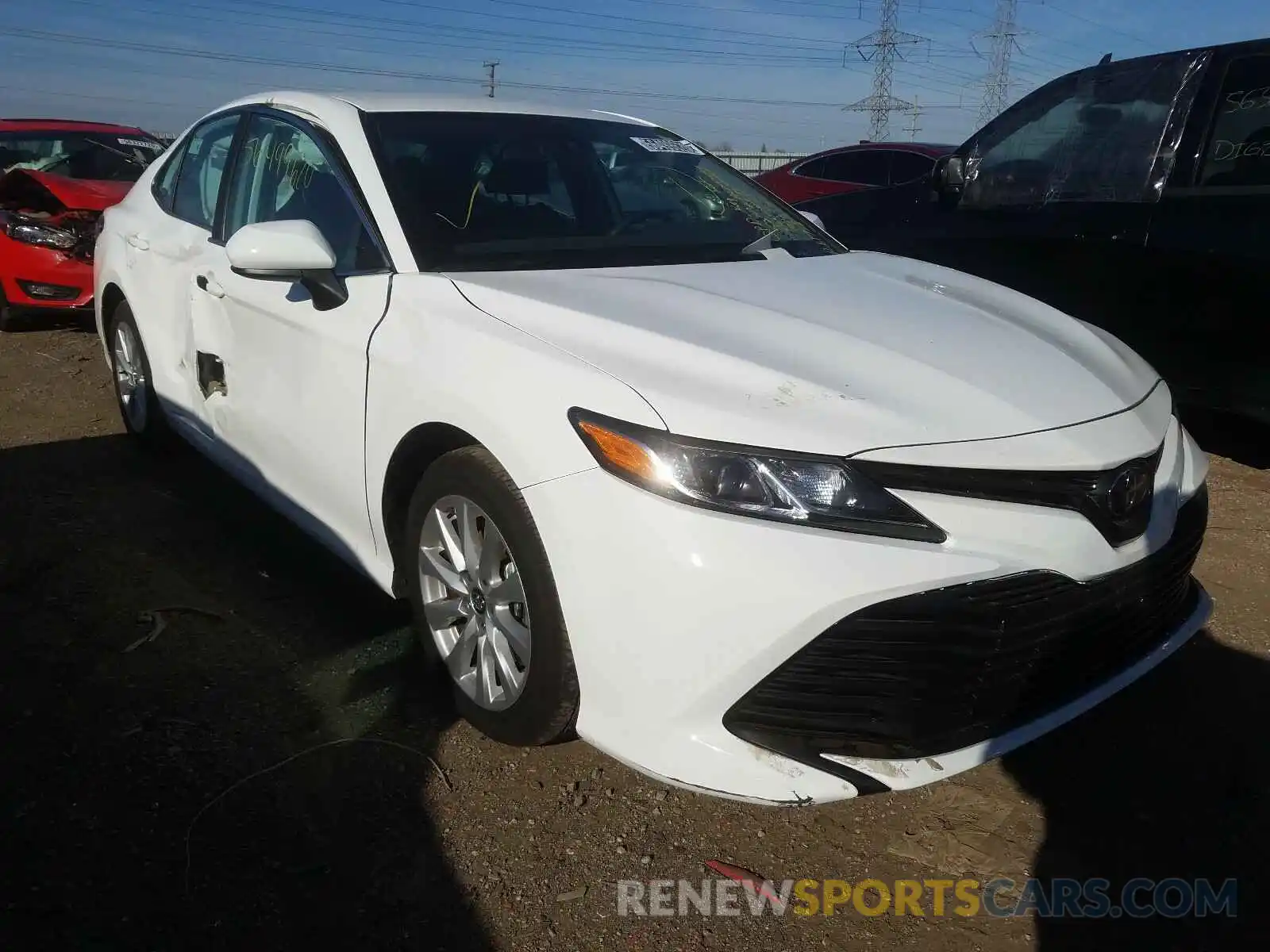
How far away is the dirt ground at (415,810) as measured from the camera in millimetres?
1970

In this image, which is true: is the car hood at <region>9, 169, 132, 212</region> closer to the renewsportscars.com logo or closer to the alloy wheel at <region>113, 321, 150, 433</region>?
the alloy wheel at <region>113, 321, 150, 433</region>

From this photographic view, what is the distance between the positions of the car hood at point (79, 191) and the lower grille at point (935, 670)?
22.7 feet

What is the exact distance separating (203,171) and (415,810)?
2.68 metres

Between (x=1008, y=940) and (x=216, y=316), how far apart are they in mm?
2856

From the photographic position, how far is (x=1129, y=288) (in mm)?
4328

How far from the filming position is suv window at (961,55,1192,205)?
4.36 m

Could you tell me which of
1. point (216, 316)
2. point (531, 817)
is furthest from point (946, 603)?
point (216, 316)

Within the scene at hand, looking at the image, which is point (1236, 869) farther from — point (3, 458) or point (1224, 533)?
point (3, 458)

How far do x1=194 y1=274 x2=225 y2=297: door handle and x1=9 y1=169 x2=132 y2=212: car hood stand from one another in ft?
14.6

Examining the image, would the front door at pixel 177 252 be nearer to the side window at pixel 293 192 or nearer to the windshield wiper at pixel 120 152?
the side window at pixel 293 192

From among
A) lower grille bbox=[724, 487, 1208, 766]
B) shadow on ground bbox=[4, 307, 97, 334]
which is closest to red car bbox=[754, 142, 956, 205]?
shadow on ground bbox=[4, 307, 97, 334]

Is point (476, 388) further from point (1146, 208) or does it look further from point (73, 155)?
point (73, 155)

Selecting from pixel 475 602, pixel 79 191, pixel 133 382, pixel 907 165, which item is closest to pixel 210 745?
pixel 475 602

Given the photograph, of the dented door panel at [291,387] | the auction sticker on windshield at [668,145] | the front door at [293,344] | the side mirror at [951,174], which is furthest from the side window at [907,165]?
the dented door panel at [291,387]
